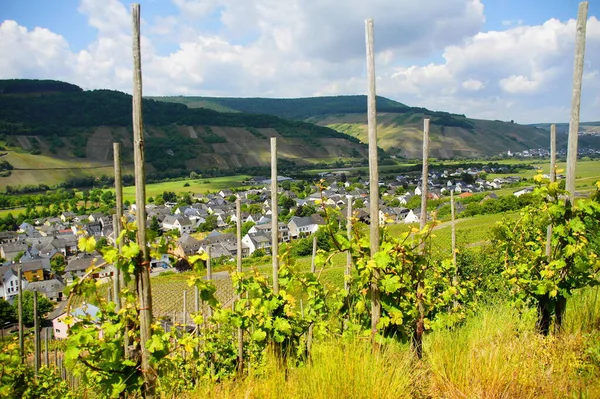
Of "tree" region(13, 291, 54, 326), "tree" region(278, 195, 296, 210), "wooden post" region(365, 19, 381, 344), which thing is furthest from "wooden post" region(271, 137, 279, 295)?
"tree" region(278, 195, 296, 210)

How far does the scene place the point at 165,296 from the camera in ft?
113

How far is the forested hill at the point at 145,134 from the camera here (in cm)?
12450

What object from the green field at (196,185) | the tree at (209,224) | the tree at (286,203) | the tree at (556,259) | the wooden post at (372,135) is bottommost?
the tree at (209,224)

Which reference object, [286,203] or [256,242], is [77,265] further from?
[286,203]

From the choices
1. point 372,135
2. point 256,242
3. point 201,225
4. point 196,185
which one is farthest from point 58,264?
point 196,185

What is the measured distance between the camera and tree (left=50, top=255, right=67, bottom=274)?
48781mm

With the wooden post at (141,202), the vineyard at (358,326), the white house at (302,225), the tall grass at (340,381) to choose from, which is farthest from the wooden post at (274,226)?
the white house at (302,225)

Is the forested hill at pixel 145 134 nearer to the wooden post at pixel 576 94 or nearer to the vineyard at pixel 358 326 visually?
the vineyard at pixel 358 326

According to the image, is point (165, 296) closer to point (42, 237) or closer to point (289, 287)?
point (289, 287)

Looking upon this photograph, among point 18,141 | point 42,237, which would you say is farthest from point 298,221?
point 18,141

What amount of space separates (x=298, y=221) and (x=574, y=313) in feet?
191

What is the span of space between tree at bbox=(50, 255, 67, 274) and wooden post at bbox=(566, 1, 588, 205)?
53655 millimetres

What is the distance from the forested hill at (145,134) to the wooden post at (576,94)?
380 ft

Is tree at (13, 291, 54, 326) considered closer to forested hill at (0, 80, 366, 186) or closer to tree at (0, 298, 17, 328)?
tree at (0, 298, 17, 328)
